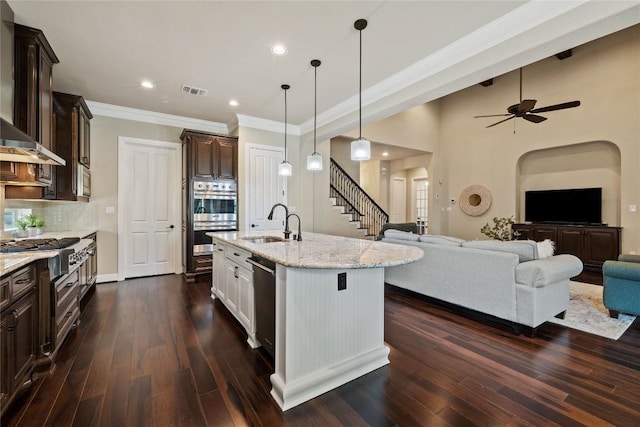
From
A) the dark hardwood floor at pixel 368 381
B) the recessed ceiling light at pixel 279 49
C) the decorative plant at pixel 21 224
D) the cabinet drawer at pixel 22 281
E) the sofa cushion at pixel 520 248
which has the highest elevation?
the recessed ceiling light at pixel 279 49

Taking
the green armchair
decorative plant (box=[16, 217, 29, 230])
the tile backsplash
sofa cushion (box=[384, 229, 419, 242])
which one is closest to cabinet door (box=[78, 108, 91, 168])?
the tile backsplash

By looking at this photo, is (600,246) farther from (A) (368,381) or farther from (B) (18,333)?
(B) (18,333)

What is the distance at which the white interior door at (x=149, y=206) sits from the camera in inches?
192

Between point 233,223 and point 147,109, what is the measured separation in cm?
242

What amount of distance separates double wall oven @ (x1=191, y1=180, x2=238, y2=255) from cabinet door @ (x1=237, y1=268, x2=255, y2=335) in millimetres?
2384

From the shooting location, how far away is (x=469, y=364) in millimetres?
2297

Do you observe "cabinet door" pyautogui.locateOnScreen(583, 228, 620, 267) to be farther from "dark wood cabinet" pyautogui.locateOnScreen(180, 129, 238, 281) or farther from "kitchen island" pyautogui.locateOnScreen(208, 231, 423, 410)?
"dark wood cabinet" pyautogui.locateOnScreen(180, 129, 238, 281)

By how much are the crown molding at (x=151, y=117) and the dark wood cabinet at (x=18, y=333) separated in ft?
11.9

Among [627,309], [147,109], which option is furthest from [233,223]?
[627,309]

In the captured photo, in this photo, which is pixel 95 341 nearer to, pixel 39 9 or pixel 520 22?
pixel 39 9

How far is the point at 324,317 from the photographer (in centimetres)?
200

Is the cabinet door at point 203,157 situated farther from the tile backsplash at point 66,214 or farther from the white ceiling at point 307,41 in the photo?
the tile backsplash at point 66,214

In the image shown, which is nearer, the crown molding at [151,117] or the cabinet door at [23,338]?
the cabinet door at [23,338]

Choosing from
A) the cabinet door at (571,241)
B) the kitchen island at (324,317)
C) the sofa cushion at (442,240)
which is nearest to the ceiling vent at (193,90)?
the kitchen island at (324,317)
